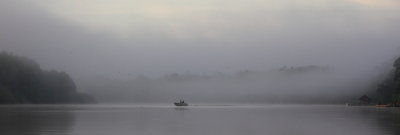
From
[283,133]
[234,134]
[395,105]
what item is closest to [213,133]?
[234,134]

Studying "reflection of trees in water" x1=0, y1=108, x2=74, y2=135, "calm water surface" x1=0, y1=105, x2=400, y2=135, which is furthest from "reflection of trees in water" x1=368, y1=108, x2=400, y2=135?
"reflection of trees in water" x1=0, y1=108, x2=74, y2=135

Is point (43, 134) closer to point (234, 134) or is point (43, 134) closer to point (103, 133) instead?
point (103, 133)

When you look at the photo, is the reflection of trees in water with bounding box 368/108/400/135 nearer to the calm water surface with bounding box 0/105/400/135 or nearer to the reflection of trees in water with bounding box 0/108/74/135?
the calm water surface with bounding box 0/105/400/135

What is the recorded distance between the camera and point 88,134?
130 feet

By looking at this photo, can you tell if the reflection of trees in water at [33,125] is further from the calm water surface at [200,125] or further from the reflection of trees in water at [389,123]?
the reflection of trees in water at [389,123]

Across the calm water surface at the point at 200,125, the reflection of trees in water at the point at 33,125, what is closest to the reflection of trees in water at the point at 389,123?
the calm water surface at the point at 200,125

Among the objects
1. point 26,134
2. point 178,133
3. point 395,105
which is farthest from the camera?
point 395,105

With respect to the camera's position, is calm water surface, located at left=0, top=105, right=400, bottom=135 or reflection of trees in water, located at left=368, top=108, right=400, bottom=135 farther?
reflection of trees in water, located at left=368, top=108, right=400, bottom=135

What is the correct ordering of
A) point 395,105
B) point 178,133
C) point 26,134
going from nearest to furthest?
1. point 26,134
2. point 178,133
3. point 395,105

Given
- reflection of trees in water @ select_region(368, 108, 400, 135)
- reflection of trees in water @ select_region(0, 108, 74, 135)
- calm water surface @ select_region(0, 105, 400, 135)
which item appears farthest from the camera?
reflection of trees in water @ select_region(368, 108, 400, 135)

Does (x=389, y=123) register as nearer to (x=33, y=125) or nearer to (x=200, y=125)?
(x=200, y=125)

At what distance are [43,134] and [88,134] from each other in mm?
3291

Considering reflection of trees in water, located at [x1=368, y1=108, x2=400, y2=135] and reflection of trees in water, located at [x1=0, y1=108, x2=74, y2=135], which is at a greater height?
reflection of trees in water, located at [x1=368, y1=108, x2=400, y2=135]

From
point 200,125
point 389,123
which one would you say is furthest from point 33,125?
point 389,123
